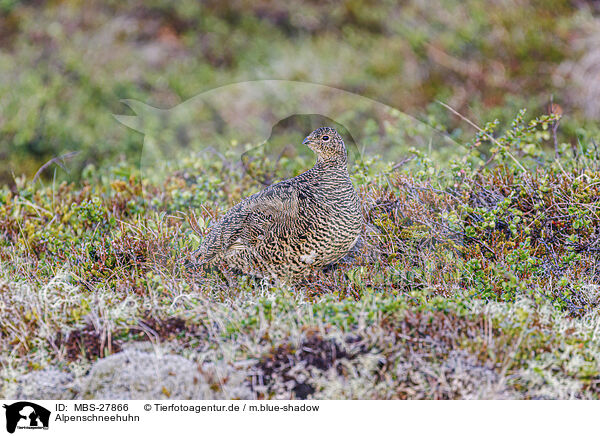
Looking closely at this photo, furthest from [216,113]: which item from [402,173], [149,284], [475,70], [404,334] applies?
[475,70]

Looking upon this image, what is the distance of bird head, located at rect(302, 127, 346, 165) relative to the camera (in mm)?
2604

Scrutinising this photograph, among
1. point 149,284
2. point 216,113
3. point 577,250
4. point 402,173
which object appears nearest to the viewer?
point 149,284

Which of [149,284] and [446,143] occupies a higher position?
[446,143]

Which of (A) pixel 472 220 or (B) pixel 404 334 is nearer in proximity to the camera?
(B) pixel 404 334

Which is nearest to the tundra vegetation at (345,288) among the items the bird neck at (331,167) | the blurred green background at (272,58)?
the bird neck at (331,167)

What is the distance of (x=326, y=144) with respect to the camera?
2.61 meters

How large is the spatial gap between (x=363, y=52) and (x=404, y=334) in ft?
13.3

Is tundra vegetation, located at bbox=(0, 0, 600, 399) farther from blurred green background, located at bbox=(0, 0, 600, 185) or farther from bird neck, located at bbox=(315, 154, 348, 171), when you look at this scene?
blurred green background, located at bbox=(0, 0, 600, 185)

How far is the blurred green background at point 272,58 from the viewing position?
17.2 ft

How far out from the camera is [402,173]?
3203 mm

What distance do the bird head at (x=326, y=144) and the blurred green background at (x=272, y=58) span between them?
228 centimetres

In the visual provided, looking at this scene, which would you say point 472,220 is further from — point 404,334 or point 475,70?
point 475,70
